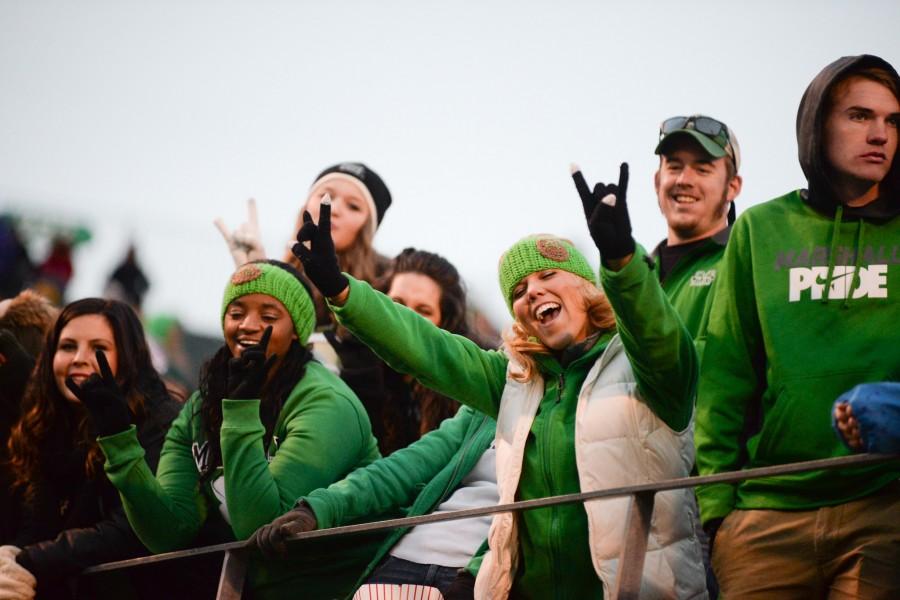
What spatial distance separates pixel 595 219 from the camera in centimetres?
376

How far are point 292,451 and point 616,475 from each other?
1372 millimetres

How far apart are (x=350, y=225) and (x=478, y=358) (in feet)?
8.40

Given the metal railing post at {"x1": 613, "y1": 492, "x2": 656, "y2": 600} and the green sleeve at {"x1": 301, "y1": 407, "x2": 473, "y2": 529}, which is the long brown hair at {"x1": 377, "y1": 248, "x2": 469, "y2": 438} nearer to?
the green sleeve at {"x1": 301, "y1": 407, "x2": 473, "y2": 529}

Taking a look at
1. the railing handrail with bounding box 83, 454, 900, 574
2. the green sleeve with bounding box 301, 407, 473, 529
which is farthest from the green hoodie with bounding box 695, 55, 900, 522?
the green sleeve with bounding box 301, 407, 473, 529

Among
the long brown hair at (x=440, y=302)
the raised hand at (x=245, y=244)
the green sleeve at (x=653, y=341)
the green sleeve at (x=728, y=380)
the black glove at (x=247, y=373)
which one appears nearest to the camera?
the green sleeve at (x=653, y=341)

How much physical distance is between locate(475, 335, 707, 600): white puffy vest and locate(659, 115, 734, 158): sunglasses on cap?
4.98 feet

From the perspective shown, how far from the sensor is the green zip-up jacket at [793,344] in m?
3.83

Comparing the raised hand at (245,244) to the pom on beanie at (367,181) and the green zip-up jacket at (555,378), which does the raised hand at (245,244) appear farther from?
the green zip-up jacket at (555,378)

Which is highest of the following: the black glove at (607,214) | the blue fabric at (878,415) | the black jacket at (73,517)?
the black glove at (607,214)

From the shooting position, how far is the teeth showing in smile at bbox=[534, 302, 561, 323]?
4.50 m

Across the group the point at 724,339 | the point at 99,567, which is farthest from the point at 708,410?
the point at 99,567

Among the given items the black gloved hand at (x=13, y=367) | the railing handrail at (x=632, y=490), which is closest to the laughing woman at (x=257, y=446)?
the railing handrail at (x=632, y=490)

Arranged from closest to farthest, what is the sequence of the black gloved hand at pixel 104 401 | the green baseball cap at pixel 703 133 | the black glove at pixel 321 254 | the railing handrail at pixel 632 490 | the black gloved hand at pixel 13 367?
the railing handrail at pixel 632 490 → the black glove at pixel 321 254 → the black gloved hand at pixel 104 401 → the green baseball cap at pixel 703 133 → the black gloved hand at pixel 13 367

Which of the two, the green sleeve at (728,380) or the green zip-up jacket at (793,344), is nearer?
the green zip-up jacket at (793,344)
